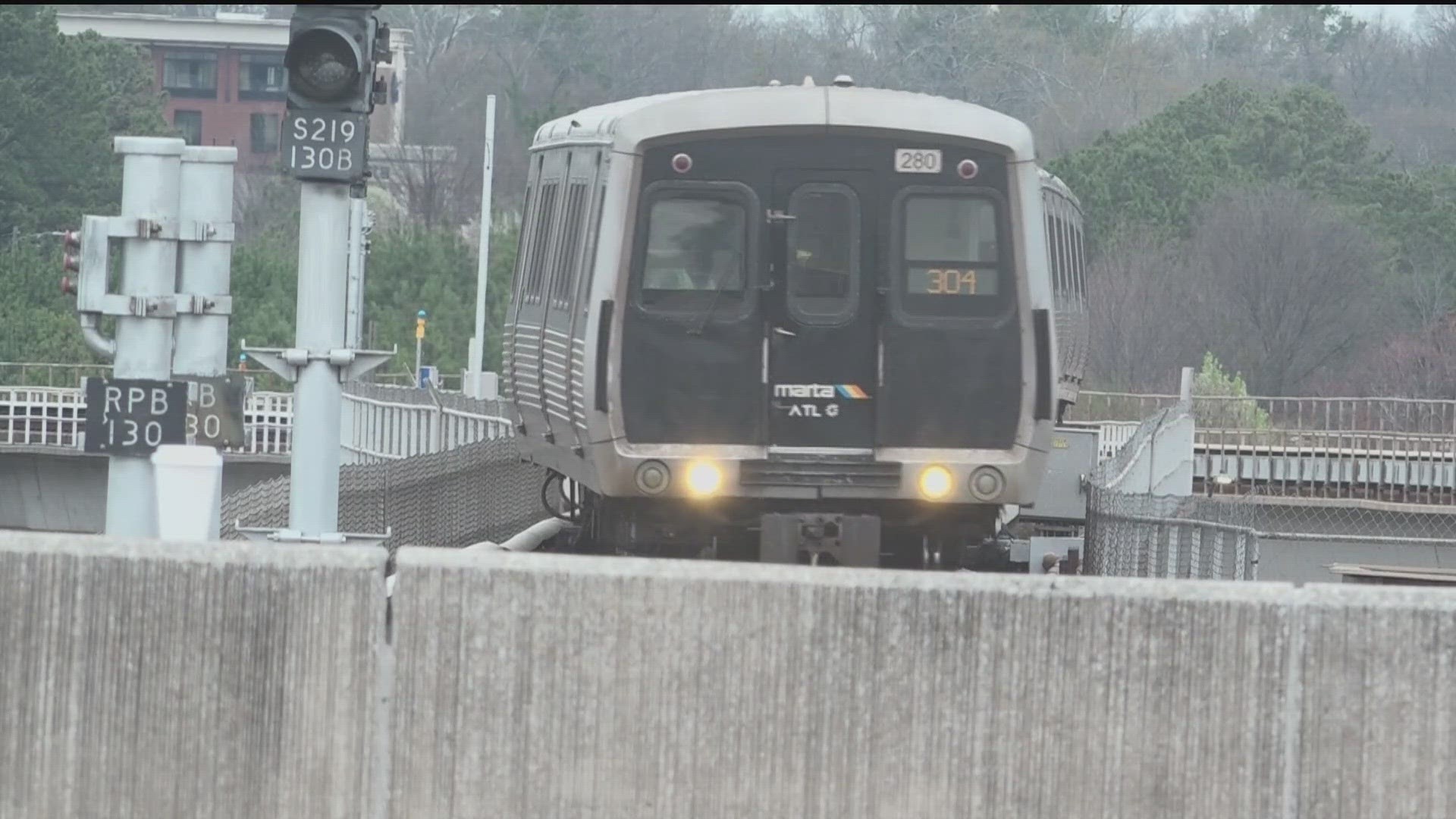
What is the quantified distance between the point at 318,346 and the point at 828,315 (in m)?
3.04

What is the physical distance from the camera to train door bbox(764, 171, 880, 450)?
13.4 metres

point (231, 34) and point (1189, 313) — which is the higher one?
point (231, 34)

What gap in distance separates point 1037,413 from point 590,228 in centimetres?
246

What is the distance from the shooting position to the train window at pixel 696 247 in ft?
43.7

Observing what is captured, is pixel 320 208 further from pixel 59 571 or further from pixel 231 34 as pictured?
pixel 231 34

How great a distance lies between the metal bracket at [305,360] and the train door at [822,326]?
2.55 metres

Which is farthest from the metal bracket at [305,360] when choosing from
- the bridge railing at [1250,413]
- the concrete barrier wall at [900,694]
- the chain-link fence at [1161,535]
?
the bridge railing at [1250,413]

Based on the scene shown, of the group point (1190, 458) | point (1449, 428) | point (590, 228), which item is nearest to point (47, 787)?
point (590, 228)

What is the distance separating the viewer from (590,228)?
43.9 ft

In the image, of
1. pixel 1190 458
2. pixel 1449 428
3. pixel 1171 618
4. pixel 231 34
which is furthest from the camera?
pixel 231 34

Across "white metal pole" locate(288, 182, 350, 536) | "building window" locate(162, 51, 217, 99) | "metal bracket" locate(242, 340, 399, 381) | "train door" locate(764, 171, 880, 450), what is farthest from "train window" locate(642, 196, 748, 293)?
"building window" locate(162, 51, 217, 99)

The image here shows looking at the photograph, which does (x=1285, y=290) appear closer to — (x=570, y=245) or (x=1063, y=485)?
(x=1063, y=485)

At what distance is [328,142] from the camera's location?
11000 millimetres

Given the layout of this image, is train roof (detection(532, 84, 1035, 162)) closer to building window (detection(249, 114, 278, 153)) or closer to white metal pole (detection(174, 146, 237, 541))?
white metal pole (detection(174, 146, 237, 541))
